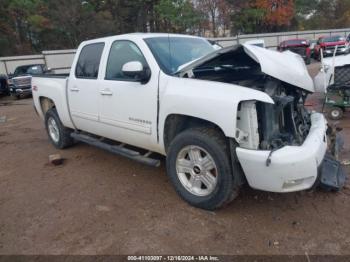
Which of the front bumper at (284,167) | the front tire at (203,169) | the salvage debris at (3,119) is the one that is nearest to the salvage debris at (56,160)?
the front tire at (203,169)

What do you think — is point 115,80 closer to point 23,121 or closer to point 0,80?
point 23,121

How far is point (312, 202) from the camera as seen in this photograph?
11.6 feet

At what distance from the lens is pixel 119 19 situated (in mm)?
33562

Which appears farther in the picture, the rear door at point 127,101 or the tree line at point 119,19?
the tree line at point 119,19

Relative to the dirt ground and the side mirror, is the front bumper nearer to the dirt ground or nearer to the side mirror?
the dirt ground

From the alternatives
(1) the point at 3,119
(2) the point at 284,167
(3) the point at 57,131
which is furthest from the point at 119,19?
(2) the point at 284,167

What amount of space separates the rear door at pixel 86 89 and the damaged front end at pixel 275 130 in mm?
1645

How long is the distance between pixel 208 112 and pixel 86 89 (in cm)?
233

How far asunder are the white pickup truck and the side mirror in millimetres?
11

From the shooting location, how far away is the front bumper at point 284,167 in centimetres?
283

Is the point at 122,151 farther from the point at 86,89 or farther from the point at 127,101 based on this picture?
the point at 86,89

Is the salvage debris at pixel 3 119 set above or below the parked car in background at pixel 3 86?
below

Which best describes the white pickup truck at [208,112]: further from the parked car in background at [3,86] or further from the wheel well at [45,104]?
the parked car in background at [3,86]

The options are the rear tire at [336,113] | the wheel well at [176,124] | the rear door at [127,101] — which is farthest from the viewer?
the rear tire at [336,113]
